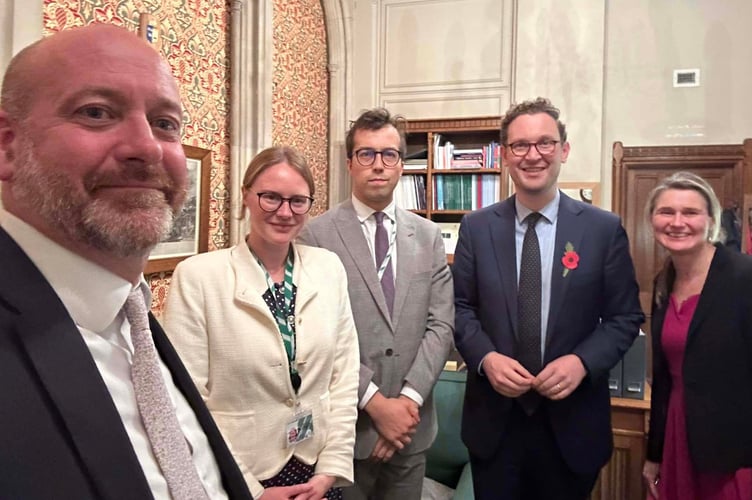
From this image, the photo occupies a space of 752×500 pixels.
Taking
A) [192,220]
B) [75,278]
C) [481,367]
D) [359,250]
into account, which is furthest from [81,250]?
[192,220]

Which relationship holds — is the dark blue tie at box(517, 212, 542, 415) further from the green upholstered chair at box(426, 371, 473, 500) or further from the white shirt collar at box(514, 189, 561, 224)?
the green upholstered chair at box(426, 371, 473, 500)

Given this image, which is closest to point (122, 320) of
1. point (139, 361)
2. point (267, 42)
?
point (139, 361)

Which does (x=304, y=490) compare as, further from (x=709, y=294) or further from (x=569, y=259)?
(x=709, y=294)

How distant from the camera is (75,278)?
661 millimetres

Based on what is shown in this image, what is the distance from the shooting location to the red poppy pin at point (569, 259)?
5.47 ft

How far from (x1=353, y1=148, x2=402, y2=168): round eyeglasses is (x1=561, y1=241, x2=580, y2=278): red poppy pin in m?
0.65

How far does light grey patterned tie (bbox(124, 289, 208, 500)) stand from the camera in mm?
723

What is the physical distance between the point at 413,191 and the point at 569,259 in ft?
8.73

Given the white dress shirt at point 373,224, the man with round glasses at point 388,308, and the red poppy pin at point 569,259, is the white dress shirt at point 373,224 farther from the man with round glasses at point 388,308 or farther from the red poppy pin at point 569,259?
A: the red poppy pin at point 569,259

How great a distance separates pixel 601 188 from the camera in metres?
4.06

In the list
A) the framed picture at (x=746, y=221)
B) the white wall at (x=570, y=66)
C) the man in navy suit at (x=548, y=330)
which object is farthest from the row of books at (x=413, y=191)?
the man in navy suit at (x=548, y=330)

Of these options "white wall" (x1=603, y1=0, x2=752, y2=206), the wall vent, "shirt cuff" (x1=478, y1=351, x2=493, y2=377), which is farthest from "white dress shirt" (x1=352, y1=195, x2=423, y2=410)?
the wall vent

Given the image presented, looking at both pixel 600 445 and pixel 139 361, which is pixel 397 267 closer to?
pixel 600 445

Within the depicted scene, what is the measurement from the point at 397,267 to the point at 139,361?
1.14m
